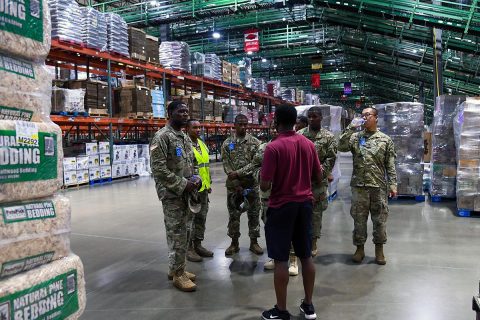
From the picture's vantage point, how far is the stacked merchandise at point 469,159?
7230mm

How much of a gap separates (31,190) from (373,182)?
152 inches

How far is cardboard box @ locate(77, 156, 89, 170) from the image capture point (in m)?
10.9

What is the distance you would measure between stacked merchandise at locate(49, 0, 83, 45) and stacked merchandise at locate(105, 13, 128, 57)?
0.97 metres

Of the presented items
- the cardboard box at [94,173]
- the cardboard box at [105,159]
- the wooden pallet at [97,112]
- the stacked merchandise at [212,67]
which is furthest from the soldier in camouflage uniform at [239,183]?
the stacked merchandise at [212,67]

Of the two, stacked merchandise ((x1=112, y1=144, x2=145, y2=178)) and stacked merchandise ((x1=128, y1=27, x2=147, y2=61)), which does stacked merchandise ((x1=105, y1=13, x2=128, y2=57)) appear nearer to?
stacked merchandise ((x1=128, y1=27, x2=147, y2=61))

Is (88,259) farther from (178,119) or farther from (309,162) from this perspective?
(309,162)

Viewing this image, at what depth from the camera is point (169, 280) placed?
4.20m

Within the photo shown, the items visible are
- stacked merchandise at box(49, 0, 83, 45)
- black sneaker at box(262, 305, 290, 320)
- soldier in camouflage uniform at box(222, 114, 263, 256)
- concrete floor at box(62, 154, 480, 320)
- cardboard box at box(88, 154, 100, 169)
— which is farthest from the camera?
cardboard box at box(88, 154, 100, 169)

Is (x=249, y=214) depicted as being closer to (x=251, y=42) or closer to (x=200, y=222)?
(x=200, y=222)

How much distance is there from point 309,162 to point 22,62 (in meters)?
2.11

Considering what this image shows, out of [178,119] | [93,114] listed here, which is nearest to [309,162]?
[178,119]

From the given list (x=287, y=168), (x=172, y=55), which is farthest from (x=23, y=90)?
(x=172, y=55)

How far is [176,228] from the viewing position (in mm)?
3770

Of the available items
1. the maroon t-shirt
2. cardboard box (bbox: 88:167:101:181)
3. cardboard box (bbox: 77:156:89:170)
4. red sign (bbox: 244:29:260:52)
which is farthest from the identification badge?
red sign (bbox: 244:29:260:52)
